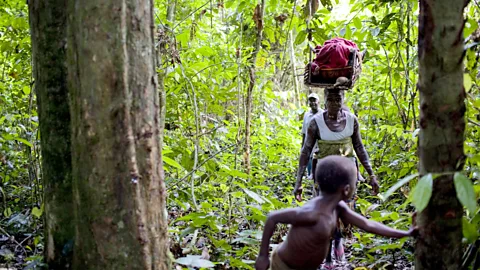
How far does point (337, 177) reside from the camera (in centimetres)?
279

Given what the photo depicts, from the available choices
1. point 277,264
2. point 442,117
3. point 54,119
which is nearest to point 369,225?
point 277,264

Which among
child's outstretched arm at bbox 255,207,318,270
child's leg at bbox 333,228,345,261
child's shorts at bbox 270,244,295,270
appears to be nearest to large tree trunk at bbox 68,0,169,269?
child's outstretched arm at bbox 255,207,318,270

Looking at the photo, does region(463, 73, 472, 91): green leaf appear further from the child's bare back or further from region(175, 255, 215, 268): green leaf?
region(175, 255, 215, 268): green leaf

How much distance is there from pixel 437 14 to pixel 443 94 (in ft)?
1.14

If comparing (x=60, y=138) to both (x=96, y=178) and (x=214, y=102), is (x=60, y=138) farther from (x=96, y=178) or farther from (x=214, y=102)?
(x=214, y=102)

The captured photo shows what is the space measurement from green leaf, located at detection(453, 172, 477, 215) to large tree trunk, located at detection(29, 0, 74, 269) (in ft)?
7.09

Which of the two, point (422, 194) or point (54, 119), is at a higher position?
point (54, 119)

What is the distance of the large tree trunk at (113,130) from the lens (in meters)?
2.46

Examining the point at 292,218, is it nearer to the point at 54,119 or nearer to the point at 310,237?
the point at 310,237

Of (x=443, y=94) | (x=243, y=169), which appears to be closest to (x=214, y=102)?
(x=243, y=169)

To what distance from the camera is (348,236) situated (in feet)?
19.0

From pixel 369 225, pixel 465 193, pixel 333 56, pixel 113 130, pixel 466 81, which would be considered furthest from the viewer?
pixel 333 56

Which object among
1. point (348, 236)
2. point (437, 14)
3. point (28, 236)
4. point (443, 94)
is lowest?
point (348, 236)

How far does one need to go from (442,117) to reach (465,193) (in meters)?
0.45
